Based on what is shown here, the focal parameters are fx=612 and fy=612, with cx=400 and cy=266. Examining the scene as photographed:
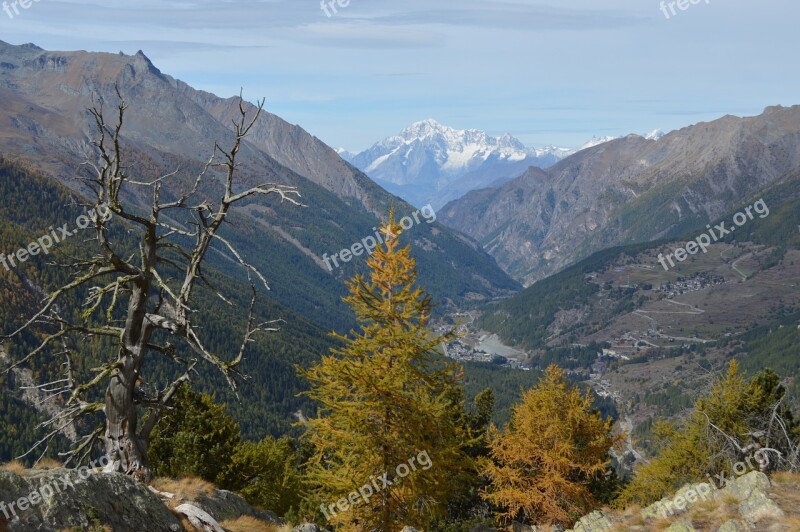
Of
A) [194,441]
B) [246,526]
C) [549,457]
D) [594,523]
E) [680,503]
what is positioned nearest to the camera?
[246,526]

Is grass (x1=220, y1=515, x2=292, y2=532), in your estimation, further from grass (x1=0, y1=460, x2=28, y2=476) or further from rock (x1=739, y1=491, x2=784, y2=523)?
rock (x1=739, y1=491, x2=784, y2=523)

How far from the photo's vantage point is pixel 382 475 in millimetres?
25531

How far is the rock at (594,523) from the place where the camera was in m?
26.7

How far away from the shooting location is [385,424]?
2586 cm

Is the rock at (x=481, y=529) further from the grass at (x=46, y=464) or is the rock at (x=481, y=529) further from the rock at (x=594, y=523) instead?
the grass at (x=46, y=464)

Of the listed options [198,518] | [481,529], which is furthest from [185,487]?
[481,529]

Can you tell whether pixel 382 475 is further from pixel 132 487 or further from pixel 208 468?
pixel 208 468

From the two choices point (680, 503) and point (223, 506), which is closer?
point (223, 506)

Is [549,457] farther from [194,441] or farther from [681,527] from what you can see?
[194,441]

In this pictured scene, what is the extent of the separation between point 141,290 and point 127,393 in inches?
112

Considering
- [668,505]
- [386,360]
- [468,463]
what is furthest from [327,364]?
[668,505]

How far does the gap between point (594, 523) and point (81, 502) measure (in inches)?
860

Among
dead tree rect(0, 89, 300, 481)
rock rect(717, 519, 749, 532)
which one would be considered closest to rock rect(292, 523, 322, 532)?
dead tree rect(0, 89, 300, 481)

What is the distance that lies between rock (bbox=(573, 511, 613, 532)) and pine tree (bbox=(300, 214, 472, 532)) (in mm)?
6024
